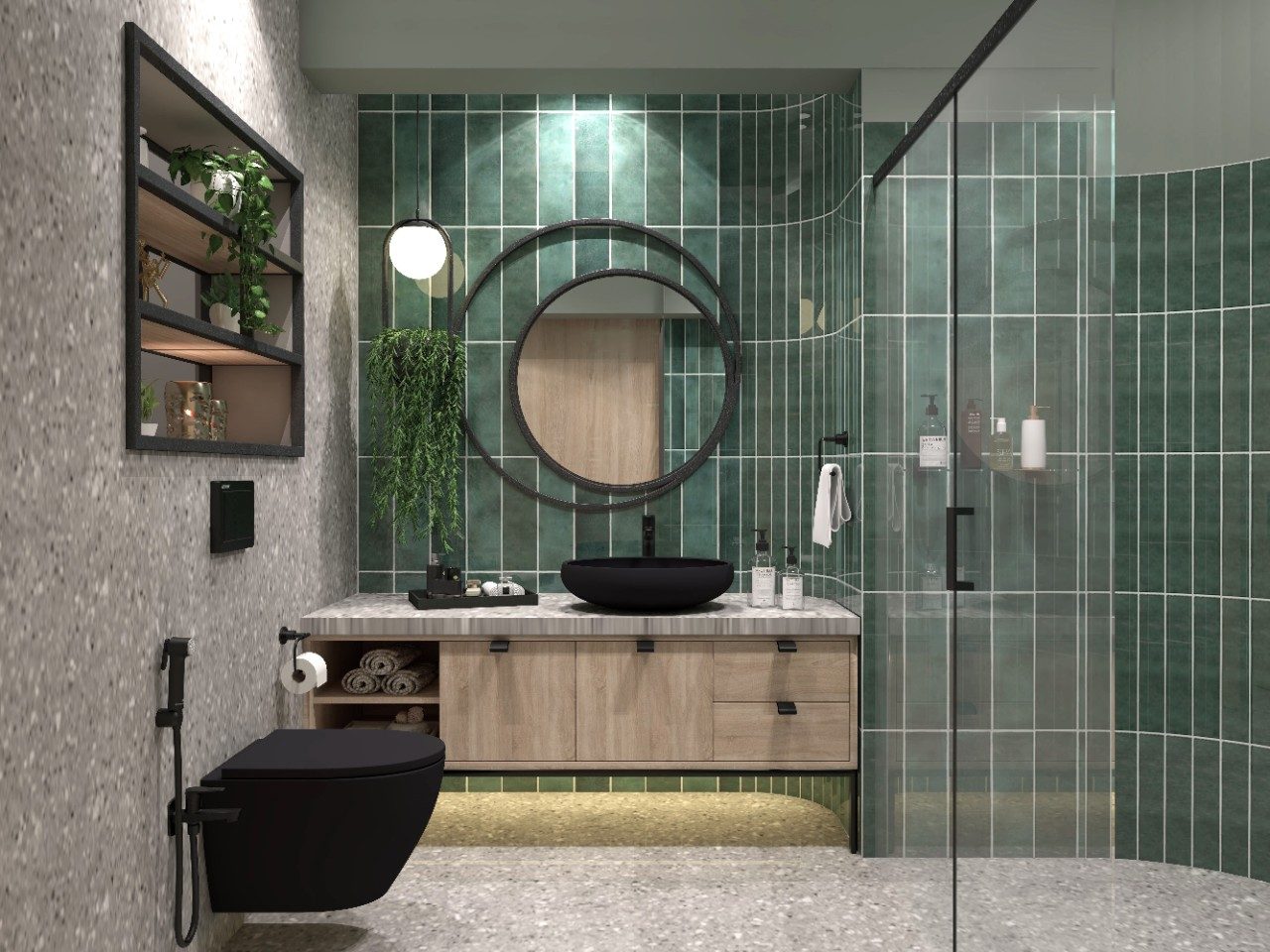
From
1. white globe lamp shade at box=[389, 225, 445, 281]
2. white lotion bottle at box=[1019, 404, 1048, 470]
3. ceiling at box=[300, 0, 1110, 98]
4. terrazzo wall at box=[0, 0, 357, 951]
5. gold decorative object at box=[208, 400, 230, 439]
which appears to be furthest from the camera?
white globe lamp shade at box=[389, 225, 445, 281]

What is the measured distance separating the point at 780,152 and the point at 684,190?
0.39 meters

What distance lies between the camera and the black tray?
327 centimetres

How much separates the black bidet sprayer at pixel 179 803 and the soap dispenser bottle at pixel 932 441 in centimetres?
179

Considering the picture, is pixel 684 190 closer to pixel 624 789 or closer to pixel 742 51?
pixel 742 51

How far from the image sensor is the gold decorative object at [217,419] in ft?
8.17

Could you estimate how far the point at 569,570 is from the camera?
322 centimetres

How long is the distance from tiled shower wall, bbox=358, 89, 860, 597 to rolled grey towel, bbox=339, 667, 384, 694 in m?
0.57

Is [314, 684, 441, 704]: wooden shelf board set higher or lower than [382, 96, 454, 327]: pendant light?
lower

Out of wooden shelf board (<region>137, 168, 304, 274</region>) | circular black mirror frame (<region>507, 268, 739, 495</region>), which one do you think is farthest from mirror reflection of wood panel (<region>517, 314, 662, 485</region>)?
wooden shelf board (<region>137, 168, 304, 274</region>)

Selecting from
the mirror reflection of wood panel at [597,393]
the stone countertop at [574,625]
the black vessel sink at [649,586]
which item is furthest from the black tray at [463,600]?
the mirror reflection of wood panel at [597,393]

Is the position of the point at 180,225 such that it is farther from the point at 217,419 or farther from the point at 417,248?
the point at 417,248

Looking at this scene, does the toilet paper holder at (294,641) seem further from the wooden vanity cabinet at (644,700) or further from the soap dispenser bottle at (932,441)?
the soap dispenser bottle at (932,441)

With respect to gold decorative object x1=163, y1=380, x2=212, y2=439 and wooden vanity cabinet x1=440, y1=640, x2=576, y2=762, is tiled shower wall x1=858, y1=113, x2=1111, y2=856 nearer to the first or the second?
wooden vanity cabinet x1=440, y1=640, x2=576, y2=762

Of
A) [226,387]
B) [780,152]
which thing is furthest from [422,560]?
[780,152]
